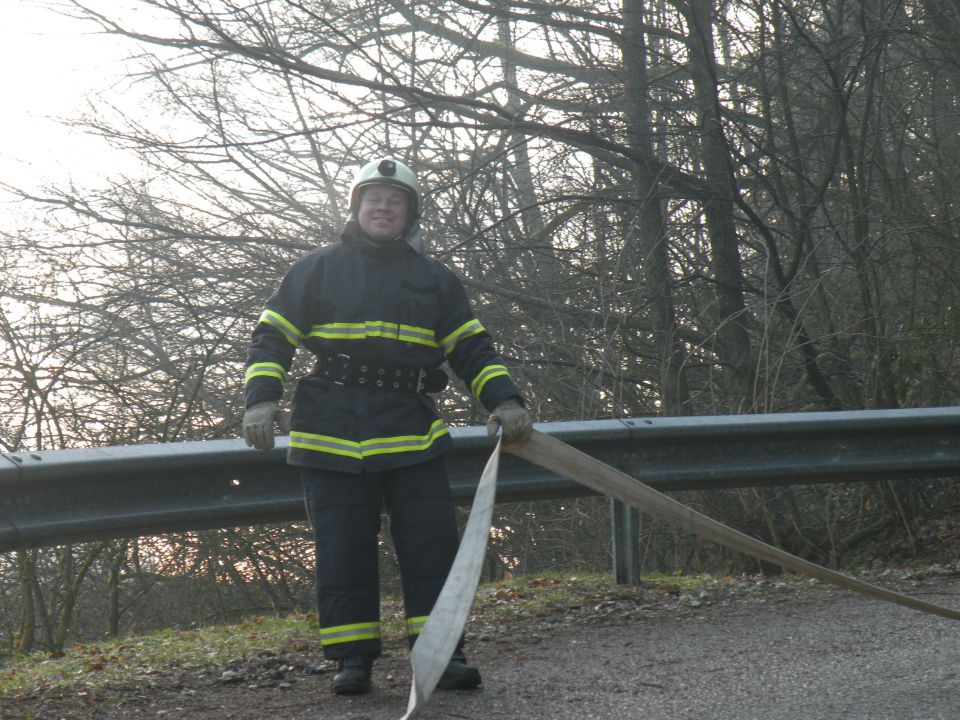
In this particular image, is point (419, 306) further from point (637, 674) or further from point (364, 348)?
point (637, 674)

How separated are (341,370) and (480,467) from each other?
1.12 m

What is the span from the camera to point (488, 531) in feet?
9.75

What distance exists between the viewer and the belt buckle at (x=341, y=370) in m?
3.91

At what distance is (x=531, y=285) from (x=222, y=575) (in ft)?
10.9

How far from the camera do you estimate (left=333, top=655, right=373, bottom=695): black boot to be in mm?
3717

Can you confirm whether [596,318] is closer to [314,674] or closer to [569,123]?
[569,123]

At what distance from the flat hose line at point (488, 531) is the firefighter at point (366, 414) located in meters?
0.23

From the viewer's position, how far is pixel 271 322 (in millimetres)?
3949

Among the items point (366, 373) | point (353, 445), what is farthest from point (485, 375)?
point (353, 445)

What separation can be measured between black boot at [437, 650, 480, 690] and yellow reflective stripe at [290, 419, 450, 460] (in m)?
0.72

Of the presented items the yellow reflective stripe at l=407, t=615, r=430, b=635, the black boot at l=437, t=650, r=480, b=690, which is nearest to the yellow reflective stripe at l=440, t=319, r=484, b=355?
the yellow reflective stripe at l=407, t=615, r=430, b=635

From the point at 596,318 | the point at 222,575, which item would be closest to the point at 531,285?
the point at 596,318

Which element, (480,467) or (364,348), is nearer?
(364,348)

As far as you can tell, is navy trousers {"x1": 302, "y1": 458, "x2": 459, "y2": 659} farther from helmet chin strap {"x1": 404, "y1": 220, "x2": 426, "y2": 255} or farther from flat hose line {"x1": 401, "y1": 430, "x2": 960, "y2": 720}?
helmet chin strap {"x1": 404, "y1": 220, "x2": 426, "y2": 255}
